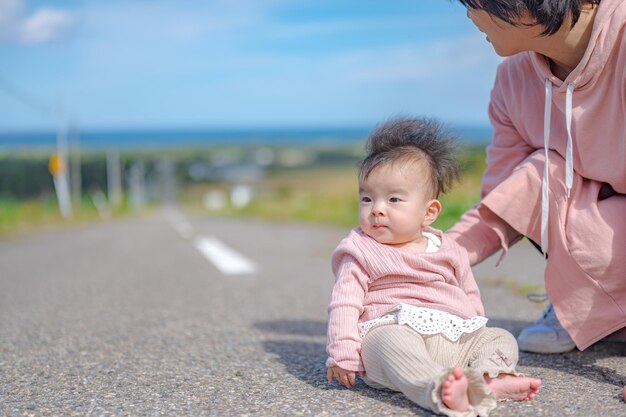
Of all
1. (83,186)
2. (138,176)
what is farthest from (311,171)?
(83,186)

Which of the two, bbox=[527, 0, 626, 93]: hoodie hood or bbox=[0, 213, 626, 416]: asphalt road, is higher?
bbox=[527, 0, 626, 93]: hoodie hood

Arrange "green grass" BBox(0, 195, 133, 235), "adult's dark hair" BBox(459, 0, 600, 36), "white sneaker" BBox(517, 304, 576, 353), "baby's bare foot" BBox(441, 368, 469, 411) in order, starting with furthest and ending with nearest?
"green grass" BBox(0, 195, 133, 235) → "white sneaker" BBox(517, 304, 576, 353) → "adult's dark hair" BBox(459, 0, 600, 36) → "baby's bare foot" BBox(441, 368, 469, 411)

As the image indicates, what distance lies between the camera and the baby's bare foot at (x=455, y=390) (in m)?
1.67

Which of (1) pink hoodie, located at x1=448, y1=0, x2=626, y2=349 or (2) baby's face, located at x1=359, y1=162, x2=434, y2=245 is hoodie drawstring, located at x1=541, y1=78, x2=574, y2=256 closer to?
(1) pink hoodie, located at x1=448, y1=0, x2=626, y2=349

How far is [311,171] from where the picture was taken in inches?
3260

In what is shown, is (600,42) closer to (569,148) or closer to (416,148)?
(569,148)

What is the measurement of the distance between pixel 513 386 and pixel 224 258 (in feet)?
17.6

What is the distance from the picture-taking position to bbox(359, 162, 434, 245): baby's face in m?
2.13

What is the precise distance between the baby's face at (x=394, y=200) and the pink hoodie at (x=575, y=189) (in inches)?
14.2

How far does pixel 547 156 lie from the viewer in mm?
2320

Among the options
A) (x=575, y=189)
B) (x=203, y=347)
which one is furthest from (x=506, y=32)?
(x=203, y=347)

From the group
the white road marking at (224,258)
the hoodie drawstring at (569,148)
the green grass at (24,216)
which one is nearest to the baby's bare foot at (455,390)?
the hoodie drawstring at (569,148)

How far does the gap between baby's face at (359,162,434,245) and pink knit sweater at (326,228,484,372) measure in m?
0.05

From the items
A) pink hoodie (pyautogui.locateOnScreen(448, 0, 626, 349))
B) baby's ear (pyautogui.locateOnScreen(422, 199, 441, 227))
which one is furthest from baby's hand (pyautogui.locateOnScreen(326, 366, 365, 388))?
pink hoodie (pyautogui.locateOnScreen(448, 0, 626, 349))
